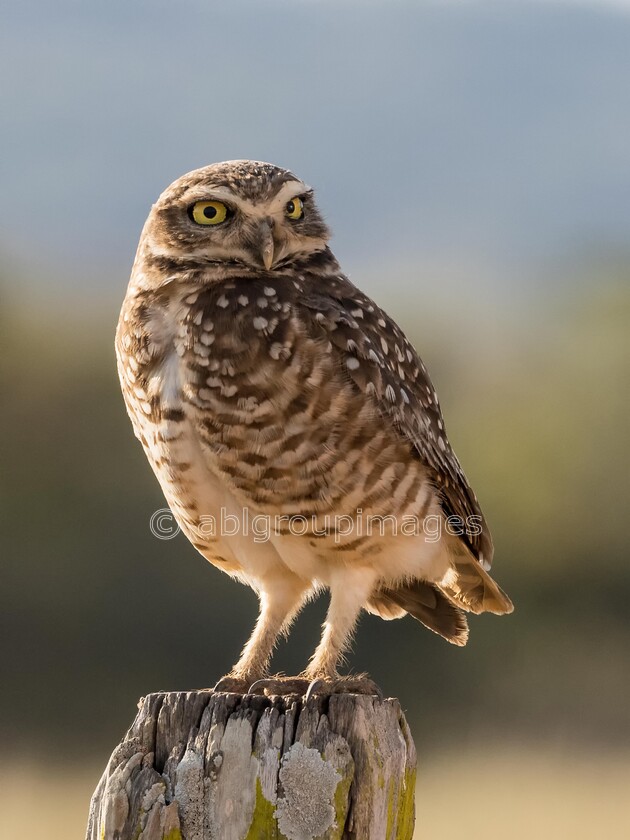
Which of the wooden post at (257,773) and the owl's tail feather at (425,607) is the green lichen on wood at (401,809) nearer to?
the wooden post at (257,773)

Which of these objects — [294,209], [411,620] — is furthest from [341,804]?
[411,620]

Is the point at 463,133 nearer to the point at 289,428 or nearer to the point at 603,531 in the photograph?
the point at 603,531

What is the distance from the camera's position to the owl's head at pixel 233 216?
12.0 ft

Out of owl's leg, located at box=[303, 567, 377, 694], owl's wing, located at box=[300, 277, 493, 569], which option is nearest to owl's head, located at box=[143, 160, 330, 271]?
owl's wing, located at box=[300, 277, 493, 569]

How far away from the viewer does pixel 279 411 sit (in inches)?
134

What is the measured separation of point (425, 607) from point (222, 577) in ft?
29.9

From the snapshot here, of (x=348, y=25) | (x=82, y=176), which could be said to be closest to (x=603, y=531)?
(x=82, y=176)

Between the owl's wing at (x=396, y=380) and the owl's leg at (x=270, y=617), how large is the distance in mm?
625

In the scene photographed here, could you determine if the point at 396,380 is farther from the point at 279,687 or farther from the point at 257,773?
the point at 257,773

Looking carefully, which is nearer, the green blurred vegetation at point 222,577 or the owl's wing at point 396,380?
the owl's wing at point 396,380

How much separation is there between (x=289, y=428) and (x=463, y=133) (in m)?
126

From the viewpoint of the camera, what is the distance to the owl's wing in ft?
11.9

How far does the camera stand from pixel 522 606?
15617 millimetres

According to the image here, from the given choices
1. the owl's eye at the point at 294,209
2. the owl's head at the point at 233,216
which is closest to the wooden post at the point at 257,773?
the owl's head at the point at 233,216
